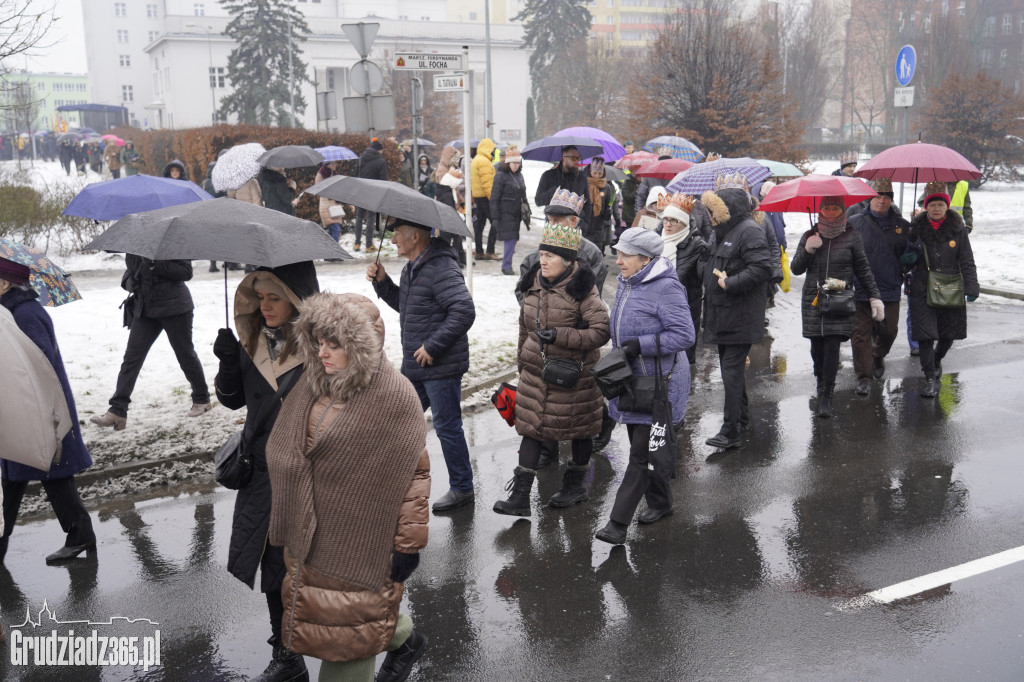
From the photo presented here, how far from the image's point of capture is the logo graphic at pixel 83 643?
177 inches

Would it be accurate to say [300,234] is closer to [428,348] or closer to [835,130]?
[428,348]

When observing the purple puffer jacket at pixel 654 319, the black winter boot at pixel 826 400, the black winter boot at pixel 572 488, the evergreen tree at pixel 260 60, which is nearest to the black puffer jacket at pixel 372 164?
the black winter boot at pixel 826 400

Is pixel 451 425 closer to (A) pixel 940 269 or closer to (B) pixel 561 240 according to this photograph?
(B) pixel 561 240

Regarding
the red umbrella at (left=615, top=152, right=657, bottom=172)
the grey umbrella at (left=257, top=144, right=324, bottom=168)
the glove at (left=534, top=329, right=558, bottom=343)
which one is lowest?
the glove at (left=534, top=329, right=558, bottom=343)

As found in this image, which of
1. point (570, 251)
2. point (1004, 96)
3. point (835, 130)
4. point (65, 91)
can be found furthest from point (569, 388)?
point (65, 91)

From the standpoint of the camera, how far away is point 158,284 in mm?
7766

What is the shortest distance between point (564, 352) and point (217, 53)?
248 ft

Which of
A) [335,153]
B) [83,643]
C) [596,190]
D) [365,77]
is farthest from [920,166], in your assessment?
[335,153]

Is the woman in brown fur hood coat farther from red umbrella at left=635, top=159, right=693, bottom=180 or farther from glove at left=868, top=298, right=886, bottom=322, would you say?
red umbrella at left=635, top=159, right=693, bottom=180

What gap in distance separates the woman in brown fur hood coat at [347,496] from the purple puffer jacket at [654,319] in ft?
8.00

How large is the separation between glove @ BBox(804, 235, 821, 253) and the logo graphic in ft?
20.4

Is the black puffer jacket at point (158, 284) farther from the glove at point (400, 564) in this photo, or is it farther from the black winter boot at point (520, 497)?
the glove at point (400, 564)

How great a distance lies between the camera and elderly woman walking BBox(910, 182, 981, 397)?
8.87 metres

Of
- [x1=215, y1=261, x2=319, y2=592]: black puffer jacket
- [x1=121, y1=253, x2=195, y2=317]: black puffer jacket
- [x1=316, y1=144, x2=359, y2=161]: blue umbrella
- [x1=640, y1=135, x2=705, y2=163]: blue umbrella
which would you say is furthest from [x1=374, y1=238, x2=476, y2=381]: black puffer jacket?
[x1=316, y1=144, x2=359, y2=161]: blue umbrella
